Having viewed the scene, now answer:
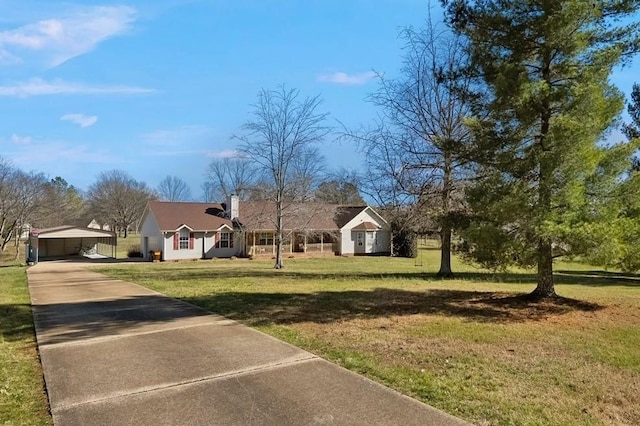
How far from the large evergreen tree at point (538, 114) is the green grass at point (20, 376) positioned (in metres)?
7.73

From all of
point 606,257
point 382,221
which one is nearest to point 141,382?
point 606,257

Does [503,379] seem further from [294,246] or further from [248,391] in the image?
[294,246]

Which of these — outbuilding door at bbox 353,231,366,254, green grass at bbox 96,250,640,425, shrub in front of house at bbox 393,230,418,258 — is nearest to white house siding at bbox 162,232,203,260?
outbuilding door at bbox 353,231,366,254

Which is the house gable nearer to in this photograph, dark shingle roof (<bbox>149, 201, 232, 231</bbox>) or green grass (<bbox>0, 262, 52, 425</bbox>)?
dark shingle roof (<bbox>149, 201, 232, 231</bbox>)

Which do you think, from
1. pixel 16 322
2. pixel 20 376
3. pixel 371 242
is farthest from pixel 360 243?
pixel 20 376

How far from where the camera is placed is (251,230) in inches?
1499

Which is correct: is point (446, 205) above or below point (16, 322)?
above

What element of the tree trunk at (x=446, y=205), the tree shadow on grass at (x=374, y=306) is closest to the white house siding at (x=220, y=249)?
the tree trunk at (x=446, y=205)

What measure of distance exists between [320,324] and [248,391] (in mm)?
3643

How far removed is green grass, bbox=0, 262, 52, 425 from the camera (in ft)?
14.0

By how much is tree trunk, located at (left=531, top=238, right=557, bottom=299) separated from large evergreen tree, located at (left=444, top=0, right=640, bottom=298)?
2 cm

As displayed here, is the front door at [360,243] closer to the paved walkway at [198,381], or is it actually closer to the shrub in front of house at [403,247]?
the shrub in front of house at [403,247]

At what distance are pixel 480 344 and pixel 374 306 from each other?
12.5ft

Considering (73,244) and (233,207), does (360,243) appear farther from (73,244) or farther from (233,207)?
(73,244)
